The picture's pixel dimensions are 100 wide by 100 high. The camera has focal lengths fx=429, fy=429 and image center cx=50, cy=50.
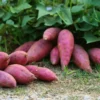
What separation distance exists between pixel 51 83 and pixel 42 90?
15 cm

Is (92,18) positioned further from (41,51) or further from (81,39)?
(41,51)

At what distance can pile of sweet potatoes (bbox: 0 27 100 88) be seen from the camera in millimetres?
2822

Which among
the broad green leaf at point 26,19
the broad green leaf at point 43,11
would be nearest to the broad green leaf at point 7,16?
the broad green leaf at point 26,19

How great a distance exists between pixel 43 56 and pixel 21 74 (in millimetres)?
619

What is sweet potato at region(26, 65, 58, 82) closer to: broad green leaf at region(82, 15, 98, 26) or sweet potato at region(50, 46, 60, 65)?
sweet potato at region(50, 46, 60, 65)

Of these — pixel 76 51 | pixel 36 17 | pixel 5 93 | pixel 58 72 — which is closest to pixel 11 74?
pixel 5 93

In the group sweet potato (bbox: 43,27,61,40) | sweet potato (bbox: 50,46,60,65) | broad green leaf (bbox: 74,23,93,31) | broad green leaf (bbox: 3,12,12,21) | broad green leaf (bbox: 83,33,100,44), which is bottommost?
sweet potato (bbox: 50,46,60,65)

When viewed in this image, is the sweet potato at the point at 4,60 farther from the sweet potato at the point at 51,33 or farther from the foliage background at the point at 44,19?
the foliage background at the point at 44,19

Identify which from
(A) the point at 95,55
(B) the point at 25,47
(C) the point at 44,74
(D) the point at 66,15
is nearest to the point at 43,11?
(D) the point at 66,15

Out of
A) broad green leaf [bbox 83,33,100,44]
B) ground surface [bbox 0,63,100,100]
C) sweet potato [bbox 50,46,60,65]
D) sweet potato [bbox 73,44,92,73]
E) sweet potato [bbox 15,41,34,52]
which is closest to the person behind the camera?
ground surface [bbox 0,63,100,100]

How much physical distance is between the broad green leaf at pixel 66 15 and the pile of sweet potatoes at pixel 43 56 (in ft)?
0.25

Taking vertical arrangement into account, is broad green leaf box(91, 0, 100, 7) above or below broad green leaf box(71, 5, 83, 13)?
above

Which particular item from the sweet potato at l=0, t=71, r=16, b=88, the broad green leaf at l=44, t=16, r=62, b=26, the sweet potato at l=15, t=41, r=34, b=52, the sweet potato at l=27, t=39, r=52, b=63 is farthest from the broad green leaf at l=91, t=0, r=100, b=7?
the sweet potato at l=0, t=71, r=16, b=88

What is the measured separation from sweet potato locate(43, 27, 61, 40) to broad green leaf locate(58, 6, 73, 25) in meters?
0.11
